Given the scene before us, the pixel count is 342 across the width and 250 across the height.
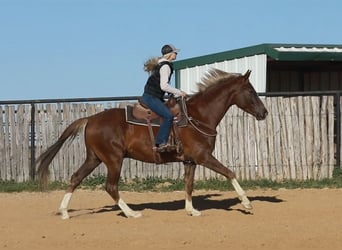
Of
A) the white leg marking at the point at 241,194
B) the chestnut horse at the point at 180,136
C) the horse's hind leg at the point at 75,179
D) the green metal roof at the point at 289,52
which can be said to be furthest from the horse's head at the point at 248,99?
the green metal roof at the point at 289,52

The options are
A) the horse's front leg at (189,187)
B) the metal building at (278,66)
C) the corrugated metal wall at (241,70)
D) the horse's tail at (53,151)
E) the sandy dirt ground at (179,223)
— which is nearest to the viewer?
the sandy dirt ground at (179,223)

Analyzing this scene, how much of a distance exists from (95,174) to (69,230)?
19.2 feet

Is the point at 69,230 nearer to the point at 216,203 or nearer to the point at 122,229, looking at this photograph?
the point at 122,229

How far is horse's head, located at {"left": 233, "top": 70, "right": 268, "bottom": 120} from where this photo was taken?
38.4 ft

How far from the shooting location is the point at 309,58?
1691 cm

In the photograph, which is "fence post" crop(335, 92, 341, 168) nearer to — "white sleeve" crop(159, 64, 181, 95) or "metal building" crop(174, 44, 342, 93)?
"metal building" crop(174, 44, 342, 93)

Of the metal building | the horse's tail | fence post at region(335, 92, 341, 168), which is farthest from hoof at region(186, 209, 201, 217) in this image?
fence post at region(335, 92, 341, 168)

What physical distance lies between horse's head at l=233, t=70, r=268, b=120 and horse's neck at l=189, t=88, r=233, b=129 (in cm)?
15

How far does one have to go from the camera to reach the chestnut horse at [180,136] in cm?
1136

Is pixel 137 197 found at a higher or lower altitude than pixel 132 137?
lower

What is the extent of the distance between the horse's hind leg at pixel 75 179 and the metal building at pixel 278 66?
3394 mm

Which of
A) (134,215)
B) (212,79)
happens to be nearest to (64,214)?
(134,215)

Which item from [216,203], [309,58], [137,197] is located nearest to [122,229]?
[216,203]

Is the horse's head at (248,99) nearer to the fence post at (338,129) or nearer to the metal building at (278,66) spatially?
the metal building at (278,66)
